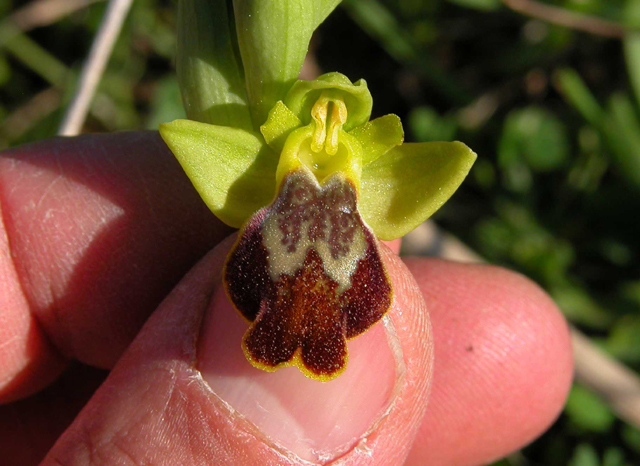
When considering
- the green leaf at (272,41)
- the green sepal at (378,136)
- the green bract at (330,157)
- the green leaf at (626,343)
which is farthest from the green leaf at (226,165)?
the green leaf at (626,343)

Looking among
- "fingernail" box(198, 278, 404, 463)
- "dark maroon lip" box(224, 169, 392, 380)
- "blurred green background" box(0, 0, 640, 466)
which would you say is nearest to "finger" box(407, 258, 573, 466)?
"blurred green background" box(0, 0, 640, 466)

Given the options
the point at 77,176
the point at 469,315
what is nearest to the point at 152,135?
the point at 77,176

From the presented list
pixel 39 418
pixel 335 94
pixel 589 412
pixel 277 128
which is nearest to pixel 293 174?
pixel 277 128

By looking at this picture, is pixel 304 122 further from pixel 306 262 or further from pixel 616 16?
pixel 616 16

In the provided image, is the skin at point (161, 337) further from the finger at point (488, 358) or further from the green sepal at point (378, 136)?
the green sepal at point (378, 136)

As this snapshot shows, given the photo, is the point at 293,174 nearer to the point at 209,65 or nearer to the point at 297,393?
the point at 209,65

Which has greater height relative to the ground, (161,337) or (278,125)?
(278,125)

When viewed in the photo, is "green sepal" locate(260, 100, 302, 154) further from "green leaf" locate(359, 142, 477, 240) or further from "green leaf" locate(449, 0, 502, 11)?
"green leaf" locate(449, 0, 502, 11)
